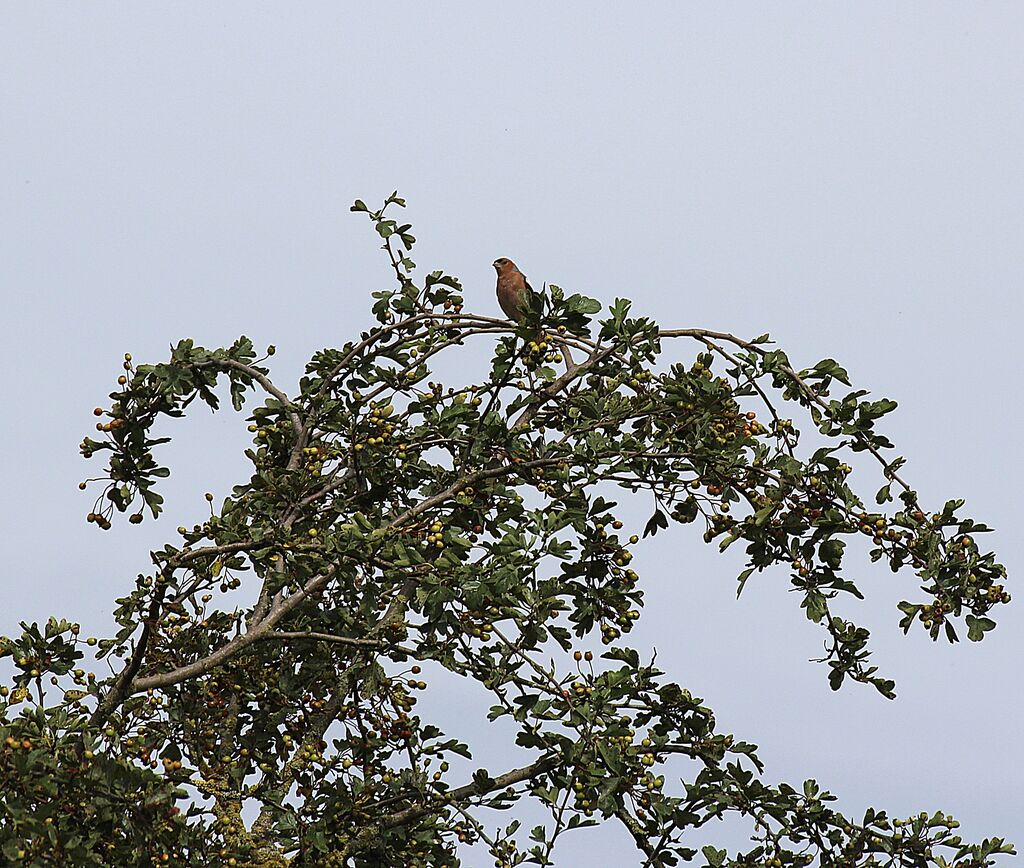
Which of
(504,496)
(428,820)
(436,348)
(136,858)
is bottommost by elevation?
(136,858)

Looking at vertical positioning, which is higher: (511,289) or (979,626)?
(511,289)

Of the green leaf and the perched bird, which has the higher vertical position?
the perched bird

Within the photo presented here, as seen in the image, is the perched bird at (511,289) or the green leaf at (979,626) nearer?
the green leaf at (979,626)

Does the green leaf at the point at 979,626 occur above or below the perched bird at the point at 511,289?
below

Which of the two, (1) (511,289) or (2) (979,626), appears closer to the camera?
(2) (979,626)

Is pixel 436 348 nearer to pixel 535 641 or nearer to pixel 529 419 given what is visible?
pixel 529 419

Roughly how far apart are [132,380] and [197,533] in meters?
1.05

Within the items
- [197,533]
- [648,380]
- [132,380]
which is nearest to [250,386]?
[132,380]

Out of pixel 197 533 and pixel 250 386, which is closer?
pixel 197 533

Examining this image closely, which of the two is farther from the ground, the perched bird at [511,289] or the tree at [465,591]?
the perched bird at [511,289]

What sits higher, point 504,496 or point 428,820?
point 504,496

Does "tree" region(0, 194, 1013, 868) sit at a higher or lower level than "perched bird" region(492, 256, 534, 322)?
lower

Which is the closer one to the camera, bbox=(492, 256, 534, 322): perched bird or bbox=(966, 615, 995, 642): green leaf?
bbox=(966, 615, 995, 642): green leaf

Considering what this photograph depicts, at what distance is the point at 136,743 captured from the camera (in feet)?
22.3
